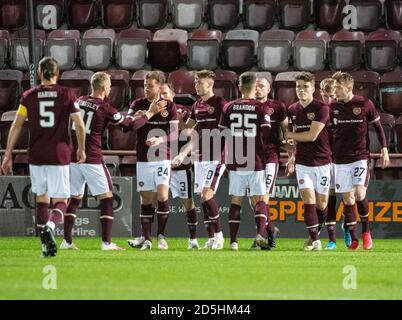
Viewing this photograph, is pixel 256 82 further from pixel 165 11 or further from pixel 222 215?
pixel 165 11

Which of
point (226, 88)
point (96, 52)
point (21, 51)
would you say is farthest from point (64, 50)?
point (226, 88)

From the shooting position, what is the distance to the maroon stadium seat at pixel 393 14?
1884cm

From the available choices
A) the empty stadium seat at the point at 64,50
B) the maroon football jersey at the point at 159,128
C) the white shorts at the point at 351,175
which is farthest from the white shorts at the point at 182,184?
the empty stadium seat at the point at 64,50

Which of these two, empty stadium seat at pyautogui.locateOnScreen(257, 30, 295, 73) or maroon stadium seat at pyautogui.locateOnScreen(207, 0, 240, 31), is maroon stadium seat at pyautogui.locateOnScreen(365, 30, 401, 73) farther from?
maroon stadium seat at pyautogui.locateOnScreen(207, 0, 240, 31)

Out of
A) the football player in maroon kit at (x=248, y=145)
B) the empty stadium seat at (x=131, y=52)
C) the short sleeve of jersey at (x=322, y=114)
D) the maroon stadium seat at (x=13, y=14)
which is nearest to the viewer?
the football player in maroon kit at (x=248, y=145)

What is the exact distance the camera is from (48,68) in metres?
11.1

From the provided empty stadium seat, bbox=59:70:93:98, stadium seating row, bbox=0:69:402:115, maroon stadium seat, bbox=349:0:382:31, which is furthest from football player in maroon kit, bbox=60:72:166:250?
maroon stadium seat, bbox=349:0:382:31

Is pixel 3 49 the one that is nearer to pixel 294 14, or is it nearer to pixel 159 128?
pixel 294 14

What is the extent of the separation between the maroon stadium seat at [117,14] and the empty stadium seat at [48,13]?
2.50 feet

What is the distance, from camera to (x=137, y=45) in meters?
18.8

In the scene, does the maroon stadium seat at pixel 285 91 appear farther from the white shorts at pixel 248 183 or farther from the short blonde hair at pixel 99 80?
the short blonde hair at pixel 99 80

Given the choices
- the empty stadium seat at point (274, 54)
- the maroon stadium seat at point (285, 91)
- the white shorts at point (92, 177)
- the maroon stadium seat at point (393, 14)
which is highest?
the maroon stadium seat at point (393, 14)

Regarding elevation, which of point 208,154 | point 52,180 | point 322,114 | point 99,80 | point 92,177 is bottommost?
point 92,177

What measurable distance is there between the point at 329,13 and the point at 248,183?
6658 millimetres
